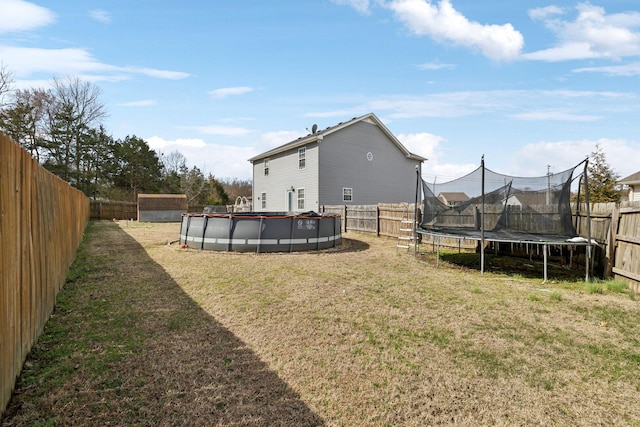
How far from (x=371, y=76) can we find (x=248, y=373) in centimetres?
1334

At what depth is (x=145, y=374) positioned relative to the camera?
2812 millimetres

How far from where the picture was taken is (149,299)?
4.99 m

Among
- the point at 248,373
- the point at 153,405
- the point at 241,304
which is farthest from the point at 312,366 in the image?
the point at 241,304

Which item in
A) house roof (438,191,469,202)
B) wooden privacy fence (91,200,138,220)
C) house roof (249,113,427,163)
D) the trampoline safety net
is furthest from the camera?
wooden privacy fence (91,200,138,220)

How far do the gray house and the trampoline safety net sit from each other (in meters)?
9.60

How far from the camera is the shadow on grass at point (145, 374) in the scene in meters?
2.27

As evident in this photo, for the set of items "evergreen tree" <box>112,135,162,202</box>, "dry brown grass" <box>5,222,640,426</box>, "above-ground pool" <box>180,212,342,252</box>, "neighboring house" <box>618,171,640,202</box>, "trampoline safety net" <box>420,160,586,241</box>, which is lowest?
"dry brown grass" <box>5,222,640,426</box>

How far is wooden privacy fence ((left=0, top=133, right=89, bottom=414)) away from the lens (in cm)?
227

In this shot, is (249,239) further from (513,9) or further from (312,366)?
(513,9)

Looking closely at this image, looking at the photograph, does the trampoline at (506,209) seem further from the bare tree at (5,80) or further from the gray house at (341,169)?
the bare tree at (5,80)

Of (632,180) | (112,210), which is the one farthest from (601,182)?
(112,210)

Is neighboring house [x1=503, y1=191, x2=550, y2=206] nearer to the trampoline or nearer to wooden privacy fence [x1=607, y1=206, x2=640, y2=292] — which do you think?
the trampoline

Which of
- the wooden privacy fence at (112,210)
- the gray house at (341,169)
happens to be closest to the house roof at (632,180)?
the gray house at (341,169)

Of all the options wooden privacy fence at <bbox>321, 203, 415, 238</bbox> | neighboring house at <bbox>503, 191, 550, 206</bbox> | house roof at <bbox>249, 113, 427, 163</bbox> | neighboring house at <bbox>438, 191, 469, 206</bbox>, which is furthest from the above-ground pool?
house roof at <bbox>249, 113, 427, 163</bbox>
